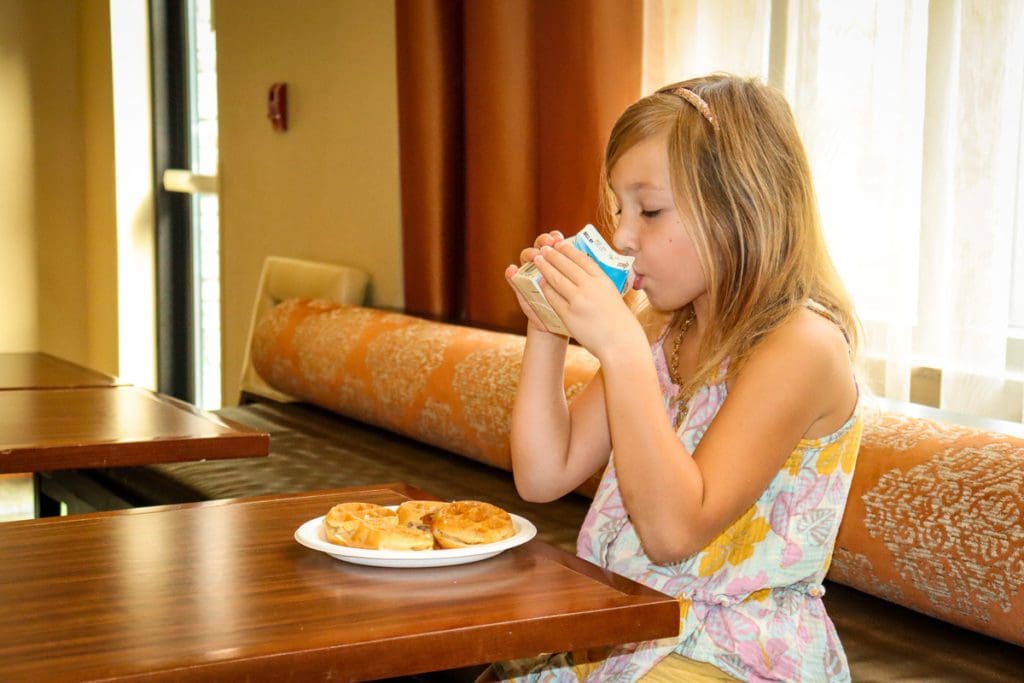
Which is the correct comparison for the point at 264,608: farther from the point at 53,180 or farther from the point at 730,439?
the point at 53,180

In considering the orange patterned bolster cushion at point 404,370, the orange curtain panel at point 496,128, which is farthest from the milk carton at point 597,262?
the orange curtain panel at point 496,128

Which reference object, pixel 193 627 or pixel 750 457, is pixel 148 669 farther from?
pixel 750 457

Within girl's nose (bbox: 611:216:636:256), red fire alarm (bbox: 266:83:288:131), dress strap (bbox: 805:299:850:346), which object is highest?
red fire alarm (bbox: 266:83:288:131)

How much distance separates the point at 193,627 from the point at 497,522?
1.16 ft

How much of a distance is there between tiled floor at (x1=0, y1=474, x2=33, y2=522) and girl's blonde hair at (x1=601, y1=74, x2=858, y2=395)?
2100 mm

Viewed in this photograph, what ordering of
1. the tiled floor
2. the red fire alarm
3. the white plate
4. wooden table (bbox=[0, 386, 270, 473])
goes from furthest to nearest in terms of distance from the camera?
1. the red fire alarm
2. the tiled floor
3. wooden table (bbox=[0, 386, 270, 473])
4. the white plate

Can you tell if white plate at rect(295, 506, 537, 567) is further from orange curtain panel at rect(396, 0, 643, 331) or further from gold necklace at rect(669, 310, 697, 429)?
orange curtain panel at rect(396, 0, 643, 331)

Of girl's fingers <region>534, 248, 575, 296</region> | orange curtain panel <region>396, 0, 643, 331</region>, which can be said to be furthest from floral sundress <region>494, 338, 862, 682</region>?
orange curtain panel <region>396, 0, 643, 331</region>

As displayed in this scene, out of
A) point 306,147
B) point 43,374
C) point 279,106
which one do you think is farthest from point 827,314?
point 279,106

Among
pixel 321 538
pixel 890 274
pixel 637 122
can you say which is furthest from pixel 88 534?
pixel 890 274

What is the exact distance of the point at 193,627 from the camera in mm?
989

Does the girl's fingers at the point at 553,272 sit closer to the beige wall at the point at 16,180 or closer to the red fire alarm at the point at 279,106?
the red fire alarm at the point at 279,106

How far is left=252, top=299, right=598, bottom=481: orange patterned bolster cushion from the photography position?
2.56 m

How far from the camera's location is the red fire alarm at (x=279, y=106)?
15.0 ft
